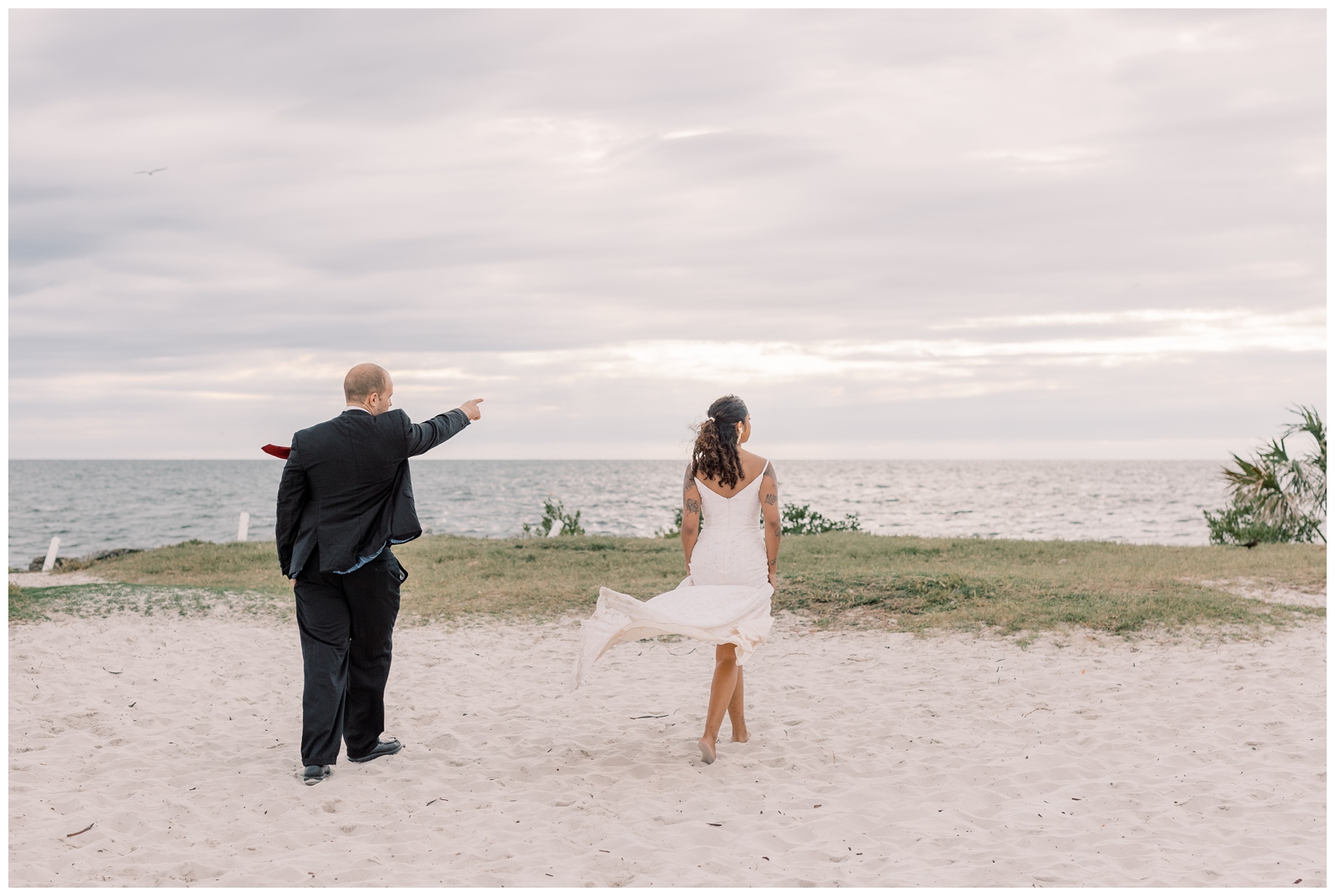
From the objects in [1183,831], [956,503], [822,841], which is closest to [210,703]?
[822,841]

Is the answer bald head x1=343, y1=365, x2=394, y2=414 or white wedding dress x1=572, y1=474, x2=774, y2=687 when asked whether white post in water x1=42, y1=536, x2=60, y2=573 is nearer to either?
bald head x1=343, y1=365, x2=394, y2=414

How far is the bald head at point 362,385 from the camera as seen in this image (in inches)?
221

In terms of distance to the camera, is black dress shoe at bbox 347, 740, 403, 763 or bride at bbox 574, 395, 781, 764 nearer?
bride at bbox 574, 395, 781, 764

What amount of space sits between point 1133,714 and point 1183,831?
2336mm

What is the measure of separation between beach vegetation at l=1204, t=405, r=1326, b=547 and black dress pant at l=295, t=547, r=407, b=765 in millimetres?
17897

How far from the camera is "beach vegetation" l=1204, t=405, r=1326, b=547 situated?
62.0 feet

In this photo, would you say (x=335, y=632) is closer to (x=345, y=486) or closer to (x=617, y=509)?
(x=345, y=486)

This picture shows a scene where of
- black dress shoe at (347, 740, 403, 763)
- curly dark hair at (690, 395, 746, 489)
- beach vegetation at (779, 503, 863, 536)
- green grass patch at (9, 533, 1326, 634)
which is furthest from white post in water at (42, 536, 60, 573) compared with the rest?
curly dark hair at (690, 395, 746, 489)

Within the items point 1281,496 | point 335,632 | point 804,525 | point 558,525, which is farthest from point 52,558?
point 1281,496

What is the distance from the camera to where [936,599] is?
11.8 m

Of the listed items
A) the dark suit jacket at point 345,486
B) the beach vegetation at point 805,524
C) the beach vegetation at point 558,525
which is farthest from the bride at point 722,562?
the beach vegetation at point 558,525

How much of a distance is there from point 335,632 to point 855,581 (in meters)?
8.52

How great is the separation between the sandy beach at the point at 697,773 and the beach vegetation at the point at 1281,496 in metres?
11.1

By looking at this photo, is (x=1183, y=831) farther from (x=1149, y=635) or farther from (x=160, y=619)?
(x=160, y=619)
